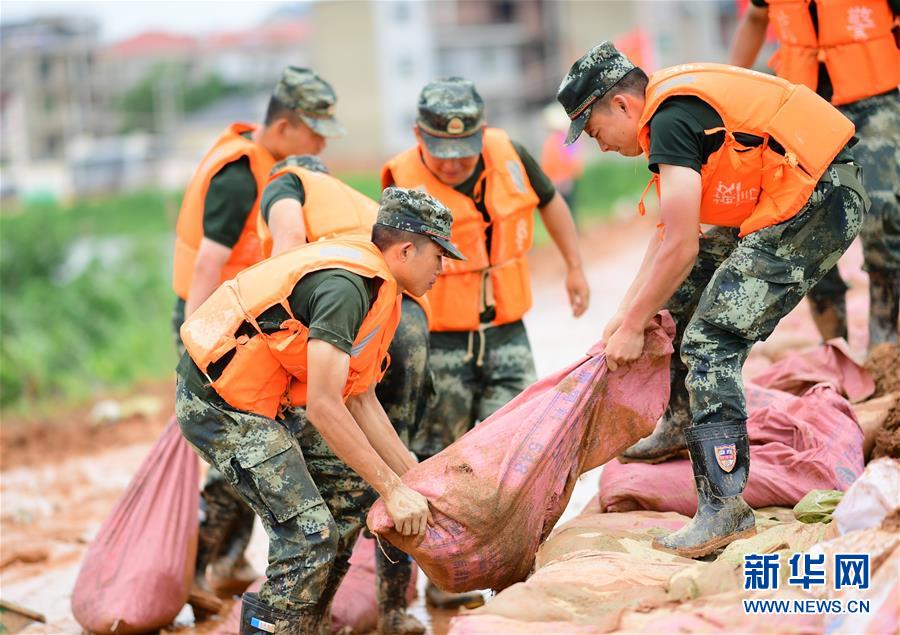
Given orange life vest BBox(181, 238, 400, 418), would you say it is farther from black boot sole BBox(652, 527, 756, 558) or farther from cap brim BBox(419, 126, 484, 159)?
black boot sole BBox(652, 527, 756, 558)

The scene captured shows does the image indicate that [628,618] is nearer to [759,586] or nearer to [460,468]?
[759,586]

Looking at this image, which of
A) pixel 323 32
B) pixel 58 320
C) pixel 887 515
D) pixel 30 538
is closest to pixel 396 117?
pixel 323 32

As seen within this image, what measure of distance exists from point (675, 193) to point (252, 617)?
2.08 metres

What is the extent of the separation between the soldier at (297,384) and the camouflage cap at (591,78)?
1.89ft

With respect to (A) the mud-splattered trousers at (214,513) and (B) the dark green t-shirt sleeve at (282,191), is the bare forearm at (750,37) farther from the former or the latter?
(A) the mud-splattered trousers at (214,513)

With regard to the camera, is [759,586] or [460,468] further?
[460,468]

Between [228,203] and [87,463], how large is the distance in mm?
4361

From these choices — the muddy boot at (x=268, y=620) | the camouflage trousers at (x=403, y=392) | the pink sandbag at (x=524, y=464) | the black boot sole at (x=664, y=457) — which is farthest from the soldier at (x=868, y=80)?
the muddy boot at (x=268, y=620)

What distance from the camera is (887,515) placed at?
3.40 meters

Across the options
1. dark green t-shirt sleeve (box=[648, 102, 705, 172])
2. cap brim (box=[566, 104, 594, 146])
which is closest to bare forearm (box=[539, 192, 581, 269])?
cap brim (box=[566, 104, 594, 146])

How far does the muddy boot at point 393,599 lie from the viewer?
4.77 meters

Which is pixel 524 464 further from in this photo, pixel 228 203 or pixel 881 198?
pixel 881 198

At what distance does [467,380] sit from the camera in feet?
17.1

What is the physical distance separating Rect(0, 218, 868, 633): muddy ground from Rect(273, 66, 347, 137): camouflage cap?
2256 millimetres
